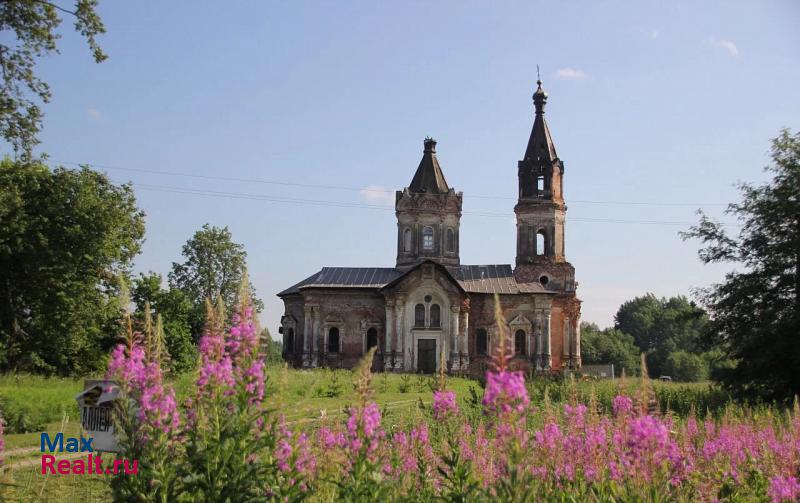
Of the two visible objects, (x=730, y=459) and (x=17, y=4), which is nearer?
(x=730, y=459)

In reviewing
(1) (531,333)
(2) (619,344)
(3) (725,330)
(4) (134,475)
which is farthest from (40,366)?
(2) (619,344)

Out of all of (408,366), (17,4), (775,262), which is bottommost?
(408,366)

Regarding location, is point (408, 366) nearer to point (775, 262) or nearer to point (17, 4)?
point (775, 262)

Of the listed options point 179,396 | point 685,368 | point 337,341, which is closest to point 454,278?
point 337,341

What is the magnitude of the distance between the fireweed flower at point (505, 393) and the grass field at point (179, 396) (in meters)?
1.26

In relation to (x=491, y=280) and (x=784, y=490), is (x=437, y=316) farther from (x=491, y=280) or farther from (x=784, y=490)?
(x=784, y=490)

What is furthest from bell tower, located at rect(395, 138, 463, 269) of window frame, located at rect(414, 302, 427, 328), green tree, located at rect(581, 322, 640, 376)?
green tree, located at rect(581, 322, 640, 376)

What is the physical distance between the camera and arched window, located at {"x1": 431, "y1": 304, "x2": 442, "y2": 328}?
4341cm

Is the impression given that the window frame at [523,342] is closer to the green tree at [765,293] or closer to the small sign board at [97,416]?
the green tree at [765,293]

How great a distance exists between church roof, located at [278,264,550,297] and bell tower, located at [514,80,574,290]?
1.17m

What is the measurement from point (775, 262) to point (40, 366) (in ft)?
109

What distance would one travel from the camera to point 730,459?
740 centimetres

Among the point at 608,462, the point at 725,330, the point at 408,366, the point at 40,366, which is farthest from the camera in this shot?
the point at 408,366

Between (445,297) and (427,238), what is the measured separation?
605 cm
